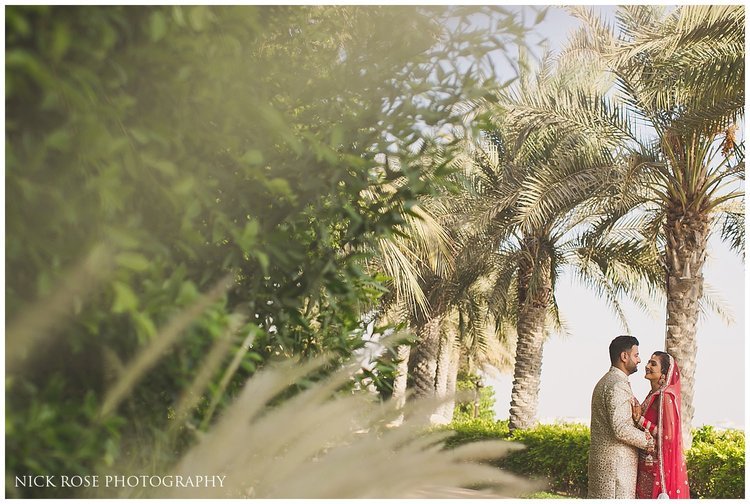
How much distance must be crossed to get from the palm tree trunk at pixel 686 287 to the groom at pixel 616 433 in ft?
16.5

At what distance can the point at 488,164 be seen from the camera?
1437 cm

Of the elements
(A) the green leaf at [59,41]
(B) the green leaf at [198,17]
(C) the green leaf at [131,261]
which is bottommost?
(C) the green leaf at [131,261]

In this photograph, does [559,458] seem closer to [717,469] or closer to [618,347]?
[717,469]

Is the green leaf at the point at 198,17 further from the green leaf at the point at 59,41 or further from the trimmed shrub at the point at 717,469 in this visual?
the trimmed shrub at the point at 717,469

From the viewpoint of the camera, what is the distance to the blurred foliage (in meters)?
1.36

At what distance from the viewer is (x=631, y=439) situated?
509 cm

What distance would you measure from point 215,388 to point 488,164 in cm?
1322

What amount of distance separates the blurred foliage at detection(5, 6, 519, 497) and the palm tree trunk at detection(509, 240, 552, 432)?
41.5ft

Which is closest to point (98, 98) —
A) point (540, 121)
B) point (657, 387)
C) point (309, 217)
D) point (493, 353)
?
point (309, 217)

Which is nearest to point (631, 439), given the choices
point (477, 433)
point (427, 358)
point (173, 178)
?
point (173, 178)

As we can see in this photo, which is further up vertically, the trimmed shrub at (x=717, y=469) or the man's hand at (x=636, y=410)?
the man's hand at (x=636, y=410)

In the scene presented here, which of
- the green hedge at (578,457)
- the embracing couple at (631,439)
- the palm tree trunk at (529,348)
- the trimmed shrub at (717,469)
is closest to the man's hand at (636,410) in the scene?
the embracing couple at (631,439)

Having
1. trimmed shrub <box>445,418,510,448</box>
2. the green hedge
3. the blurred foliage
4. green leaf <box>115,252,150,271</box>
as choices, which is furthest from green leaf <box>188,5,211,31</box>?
trimmed shrub <box>445,418,510,448</box>

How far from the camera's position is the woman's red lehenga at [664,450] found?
507 cm
